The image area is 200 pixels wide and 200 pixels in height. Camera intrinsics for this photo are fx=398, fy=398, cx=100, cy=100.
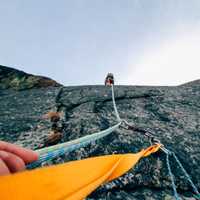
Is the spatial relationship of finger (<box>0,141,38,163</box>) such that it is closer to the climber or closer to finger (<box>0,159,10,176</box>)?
finger (<box>0,159,10,176</box>)

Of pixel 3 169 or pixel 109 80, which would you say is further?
pixel 109 80

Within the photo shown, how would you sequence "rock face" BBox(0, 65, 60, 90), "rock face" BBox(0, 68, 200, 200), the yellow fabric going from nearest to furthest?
the yellow fabric < "rock face" BBox(0, 68, 200, 200) < "rock face" BBox(0, 65, 60, 90)

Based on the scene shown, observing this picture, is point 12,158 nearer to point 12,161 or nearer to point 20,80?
point 12,161

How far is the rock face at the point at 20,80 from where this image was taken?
786cm

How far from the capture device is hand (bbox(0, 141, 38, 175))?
50.9 inches

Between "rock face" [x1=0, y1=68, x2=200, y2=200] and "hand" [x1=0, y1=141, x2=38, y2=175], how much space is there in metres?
2.28

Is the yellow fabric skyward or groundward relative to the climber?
groundward

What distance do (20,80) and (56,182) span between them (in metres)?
6.86

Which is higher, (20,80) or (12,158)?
(20,80)

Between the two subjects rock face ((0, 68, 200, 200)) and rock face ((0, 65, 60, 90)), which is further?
rock face ((0, 65, 60, 90))

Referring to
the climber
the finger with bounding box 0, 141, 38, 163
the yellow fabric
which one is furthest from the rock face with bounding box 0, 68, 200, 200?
the finger with bounding box 0, 141, 38, 163

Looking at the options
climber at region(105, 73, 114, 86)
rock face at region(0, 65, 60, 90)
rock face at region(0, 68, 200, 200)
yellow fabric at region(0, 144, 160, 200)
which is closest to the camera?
yellow fabric at region(0, 144, 160, 200)

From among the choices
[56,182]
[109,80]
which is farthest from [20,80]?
[56,182]

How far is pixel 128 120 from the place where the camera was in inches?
214
